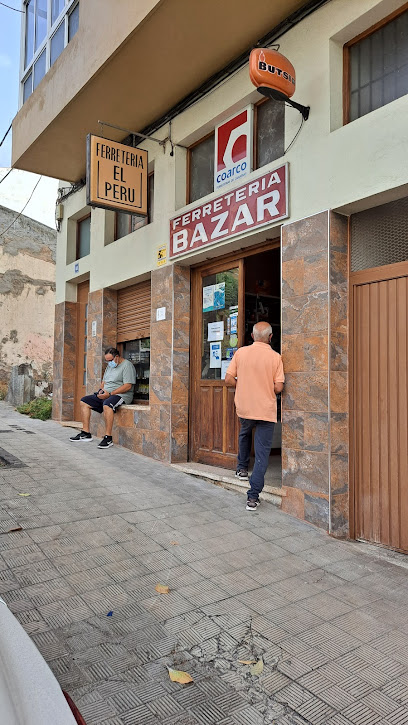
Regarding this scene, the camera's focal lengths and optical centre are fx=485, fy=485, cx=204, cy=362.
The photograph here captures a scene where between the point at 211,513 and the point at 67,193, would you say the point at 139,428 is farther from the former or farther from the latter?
the point at 67,193

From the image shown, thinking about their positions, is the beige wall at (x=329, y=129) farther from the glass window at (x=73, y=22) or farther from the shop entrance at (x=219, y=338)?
the glass window at (x=73, y=22)

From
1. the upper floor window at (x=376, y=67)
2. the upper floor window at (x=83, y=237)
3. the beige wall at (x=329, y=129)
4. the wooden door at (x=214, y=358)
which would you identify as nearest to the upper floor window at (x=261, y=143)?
the beige wall at (x=329, y=129)

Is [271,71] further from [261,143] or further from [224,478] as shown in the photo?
[224,478]

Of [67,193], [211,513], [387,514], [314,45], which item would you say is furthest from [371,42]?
[67,193]

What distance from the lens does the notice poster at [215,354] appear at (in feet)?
20.6

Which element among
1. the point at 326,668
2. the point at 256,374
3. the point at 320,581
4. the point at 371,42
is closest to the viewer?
the point at 326,668

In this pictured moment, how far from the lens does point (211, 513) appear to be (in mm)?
4676

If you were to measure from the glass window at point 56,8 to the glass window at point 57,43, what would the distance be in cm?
32

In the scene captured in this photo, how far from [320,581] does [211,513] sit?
142 cm

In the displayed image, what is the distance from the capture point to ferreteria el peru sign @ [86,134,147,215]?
6359mm

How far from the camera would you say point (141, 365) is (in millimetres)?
7863

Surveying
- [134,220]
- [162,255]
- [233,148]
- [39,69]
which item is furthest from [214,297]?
[39,69]

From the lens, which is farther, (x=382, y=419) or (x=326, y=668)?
(x=382, y=419)

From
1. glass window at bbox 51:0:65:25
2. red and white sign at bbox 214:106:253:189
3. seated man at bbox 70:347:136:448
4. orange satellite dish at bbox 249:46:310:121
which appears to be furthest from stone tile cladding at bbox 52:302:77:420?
orange satellite dish at bbox 249:46:310:121
